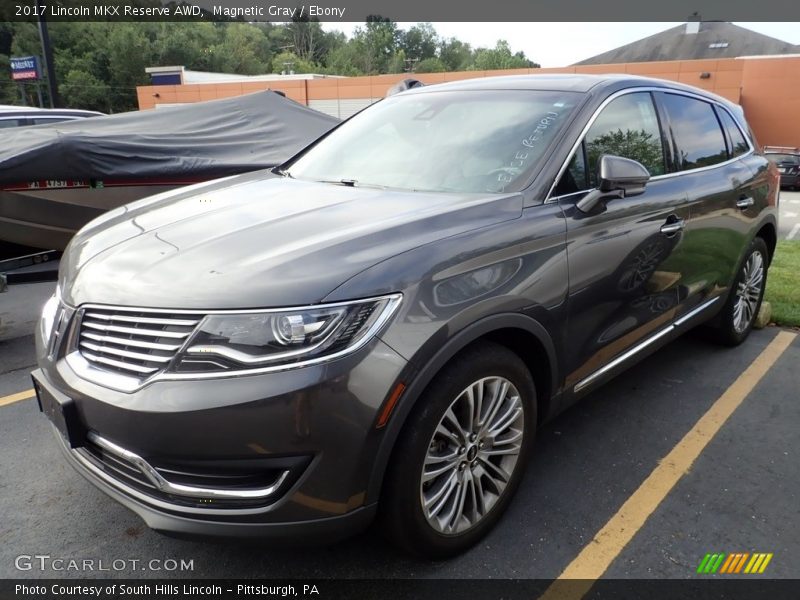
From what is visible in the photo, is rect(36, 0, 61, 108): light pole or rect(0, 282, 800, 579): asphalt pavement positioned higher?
rect(36, 0, 61, 108): light pole

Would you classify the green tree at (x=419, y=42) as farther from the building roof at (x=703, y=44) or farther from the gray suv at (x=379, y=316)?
the gray suv at (x=379, y=316)

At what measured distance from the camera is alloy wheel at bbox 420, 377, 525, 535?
2.25 meters

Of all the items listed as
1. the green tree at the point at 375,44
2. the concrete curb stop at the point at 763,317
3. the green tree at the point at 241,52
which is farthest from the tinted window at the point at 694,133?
the green tree at the point at 375,44

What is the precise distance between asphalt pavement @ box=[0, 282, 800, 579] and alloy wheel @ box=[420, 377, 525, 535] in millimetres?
209

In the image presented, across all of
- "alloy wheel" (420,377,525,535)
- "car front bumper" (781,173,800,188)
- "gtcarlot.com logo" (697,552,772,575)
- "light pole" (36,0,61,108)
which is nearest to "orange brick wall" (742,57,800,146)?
"car front bumper" (781,173,800,188)

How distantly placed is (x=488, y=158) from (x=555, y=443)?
155cm

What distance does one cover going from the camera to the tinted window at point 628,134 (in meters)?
2.98

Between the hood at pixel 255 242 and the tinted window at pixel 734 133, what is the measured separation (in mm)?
2617

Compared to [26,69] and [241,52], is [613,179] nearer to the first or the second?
[26,69]

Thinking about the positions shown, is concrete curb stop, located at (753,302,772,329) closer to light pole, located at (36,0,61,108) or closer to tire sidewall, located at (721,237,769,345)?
tire sidewall, located at (721,237,769,345)

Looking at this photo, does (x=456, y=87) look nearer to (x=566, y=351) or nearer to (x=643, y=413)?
(x=566, y=351)

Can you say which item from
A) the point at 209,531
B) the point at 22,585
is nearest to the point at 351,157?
the point at 209,531

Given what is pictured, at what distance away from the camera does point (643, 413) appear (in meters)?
3.68

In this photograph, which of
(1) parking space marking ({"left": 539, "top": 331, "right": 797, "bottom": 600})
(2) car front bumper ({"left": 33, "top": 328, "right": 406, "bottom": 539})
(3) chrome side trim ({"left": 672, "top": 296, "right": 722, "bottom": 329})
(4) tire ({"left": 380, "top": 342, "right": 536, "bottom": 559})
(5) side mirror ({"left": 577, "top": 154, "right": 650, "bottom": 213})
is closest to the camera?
(2) car front bumper ({"left": 33, "top": 328, "right": 406, "bottom": 539})
